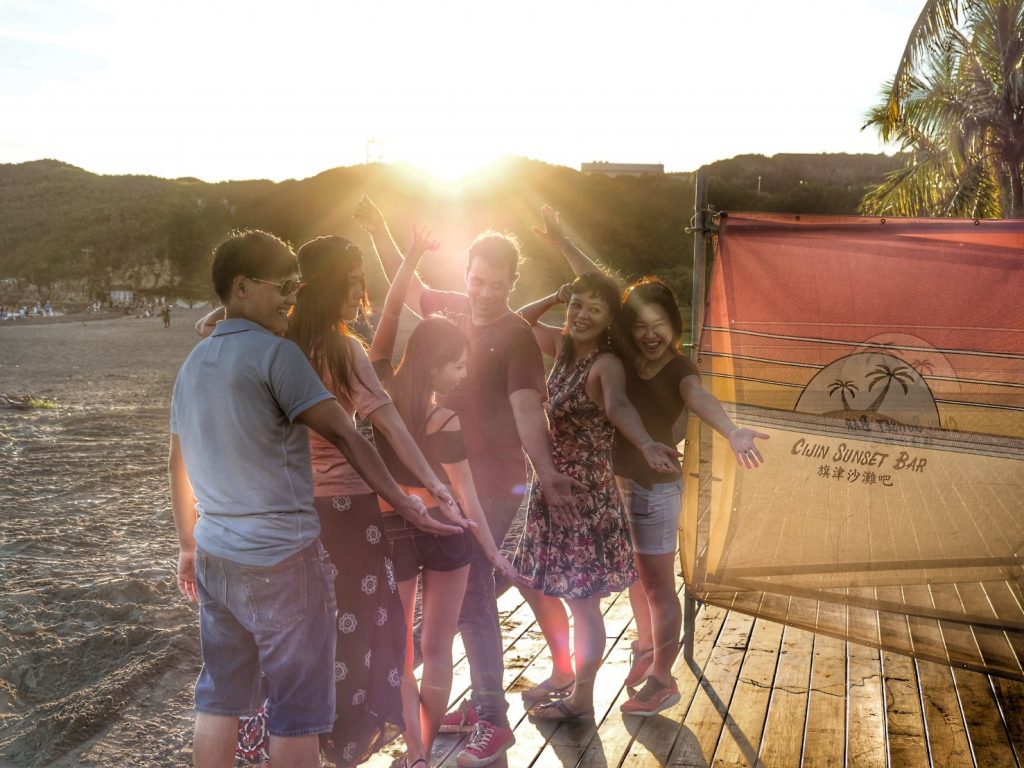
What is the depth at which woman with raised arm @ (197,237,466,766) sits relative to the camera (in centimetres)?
269

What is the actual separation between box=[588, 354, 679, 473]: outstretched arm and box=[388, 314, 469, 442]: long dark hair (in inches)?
25.6

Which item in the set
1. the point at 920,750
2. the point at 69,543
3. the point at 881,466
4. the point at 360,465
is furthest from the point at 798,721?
the point at 69,543

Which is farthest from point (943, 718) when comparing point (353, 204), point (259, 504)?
point (353, 204)

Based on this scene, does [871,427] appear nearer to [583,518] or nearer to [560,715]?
[583,518]

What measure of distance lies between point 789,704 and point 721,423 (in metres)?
1.29

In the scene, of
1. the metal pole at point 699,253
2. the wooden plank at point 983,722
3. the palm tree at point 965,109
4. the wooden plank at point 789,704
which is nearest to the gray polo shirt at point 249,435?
the wooden plank at point 789,704

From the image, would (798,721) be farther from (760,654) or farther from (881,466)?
(881,466)

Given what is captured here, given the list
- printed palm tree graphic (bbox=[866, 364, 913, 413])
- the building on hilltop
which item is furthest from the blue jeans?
the building on hilltop

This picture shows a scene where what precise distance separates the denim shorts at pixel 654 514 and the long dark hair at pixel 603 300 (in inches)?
22.0

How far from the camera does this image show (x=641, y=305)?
360cm

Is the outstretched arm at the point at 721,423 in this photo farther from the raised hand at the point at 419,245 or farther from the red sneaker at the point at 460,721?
the red sneaker at the point at 460,721

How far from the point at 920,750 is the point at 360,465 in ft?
7.85

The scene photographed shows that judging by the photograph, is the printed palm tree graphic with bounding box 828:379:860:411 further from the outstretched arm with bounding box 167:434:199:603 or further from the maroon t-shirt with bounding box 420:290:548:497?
the outstretched arm with bounding box 167:434:199:603

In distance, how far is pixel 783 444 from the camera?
401 centimetres
